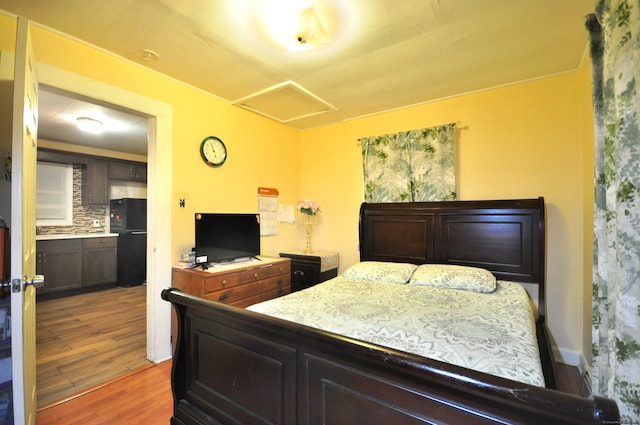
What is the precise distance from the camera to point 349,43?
6.98 ft

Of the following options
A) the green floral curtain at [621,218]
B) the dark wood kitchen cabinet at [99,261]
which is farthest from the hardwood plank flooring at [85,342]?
the green floral curtain at [621,218]

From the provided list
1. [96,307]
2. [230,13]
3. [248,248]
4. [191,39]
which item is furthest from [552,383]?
[96,307]

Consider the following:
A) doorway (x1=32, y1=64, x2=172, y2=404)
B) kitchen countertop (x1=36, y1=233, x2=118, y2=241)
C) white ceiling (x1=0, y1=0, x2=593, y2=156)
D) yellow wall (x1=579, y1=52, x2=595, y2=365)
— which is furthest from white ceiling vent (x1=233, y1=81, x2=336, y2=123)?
kitchen countertop (x1=36, y1=233, x2=118, y2=241)

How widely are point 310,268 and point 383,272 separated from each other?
100cm

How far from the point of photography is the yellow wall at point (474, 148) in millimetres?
2467

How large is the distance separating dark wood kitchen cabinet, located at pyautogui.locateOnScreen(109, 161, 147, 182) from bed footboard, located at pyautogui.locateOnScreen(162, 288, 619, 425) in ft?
15.6

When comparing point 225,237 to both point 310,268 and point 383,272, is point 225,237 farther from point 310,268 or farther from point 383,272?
point 383,272

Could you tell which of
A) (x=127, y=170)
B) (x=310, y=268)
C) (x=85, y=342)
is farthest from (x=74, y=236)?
(x=310, y=268)

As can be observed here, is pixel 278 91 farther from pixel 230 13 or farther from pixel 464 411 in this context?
pixel 464 411

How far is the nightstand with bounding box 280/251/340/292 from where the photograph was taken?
3480 millimetres

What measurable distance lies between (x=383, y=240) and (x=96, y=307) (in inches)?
160

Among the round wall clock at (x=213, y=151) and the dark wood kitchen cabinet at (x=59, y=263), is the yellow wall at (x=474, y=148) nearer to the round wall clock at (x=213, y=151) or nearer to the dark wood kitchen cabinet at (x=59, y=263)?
the round wall clock at (x=213, y=151)

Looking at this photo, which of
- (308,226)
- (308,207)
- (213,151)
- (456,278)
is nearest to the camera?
(456,278)

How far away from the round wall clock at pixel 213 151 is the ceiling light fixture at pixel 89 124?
1.92 meters
